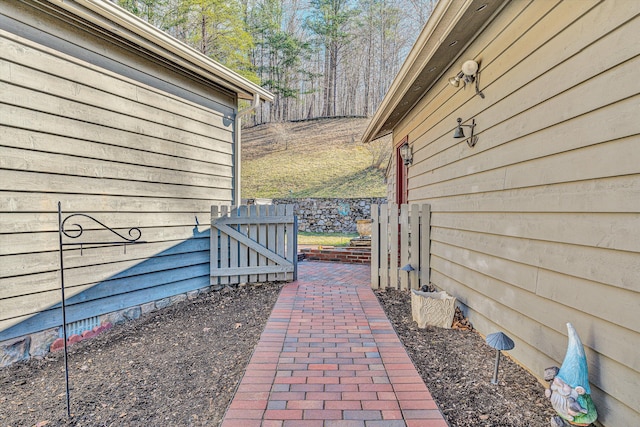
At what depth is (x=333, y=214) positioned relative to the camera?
514 inches

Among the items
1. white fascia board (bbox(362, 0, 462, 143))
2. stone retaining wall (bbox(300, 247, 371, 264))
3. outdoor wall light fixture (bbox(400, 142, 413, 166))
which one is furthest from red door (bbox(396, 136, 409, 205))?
stone retaining wall (bbox(300, 247, 371, 264))

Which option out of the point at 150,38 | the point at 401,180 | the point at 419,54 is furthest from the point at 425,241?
the point at 150,38

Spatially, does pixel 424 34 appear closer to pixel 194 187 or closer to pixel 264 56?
pixel 194 187

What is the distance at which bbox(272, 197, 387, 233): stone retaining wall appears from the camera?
42.2ft

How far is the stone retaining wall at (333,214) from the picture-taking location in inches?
507

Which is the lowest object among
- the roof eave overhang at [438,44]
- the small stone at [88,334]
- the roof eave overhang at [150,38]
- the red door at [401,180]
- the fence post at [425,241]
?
the small stone at [88,334]

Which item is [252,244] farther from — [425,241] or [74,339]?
[425,241]

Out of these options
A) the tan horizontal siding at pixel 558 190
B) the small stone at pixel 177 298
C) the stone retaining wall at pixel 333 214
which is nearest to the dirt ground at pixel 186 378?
the tan horizontal siding at pixel 558 190

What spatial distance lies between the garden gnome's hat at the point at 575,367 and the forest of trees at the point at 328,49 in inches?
692

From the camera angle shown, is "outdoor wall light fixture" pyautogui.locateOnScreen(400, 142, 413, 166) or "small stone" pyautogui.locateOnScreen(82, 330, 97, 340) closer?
"small stone" pyautogui.locateOnScreen(82, 330, 97, 340)

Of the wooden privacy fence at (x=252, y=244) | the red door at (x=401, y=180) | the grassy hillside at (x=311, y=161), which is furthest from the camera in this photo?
the grassy hillside at (x=311, y=161)

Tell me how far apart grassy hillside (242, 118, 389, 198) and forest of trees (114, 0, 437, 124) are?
1997 mm

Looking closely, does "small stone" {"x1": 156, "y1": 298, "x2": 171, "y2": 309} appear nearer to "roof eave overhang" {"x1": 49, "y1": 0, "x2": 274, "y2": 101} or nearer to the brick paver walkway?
the brick paver walkway

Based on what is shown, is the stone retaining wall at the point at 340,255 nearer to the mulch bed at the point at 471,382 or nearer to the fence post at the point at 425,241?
the fence post at the point at 425,241
